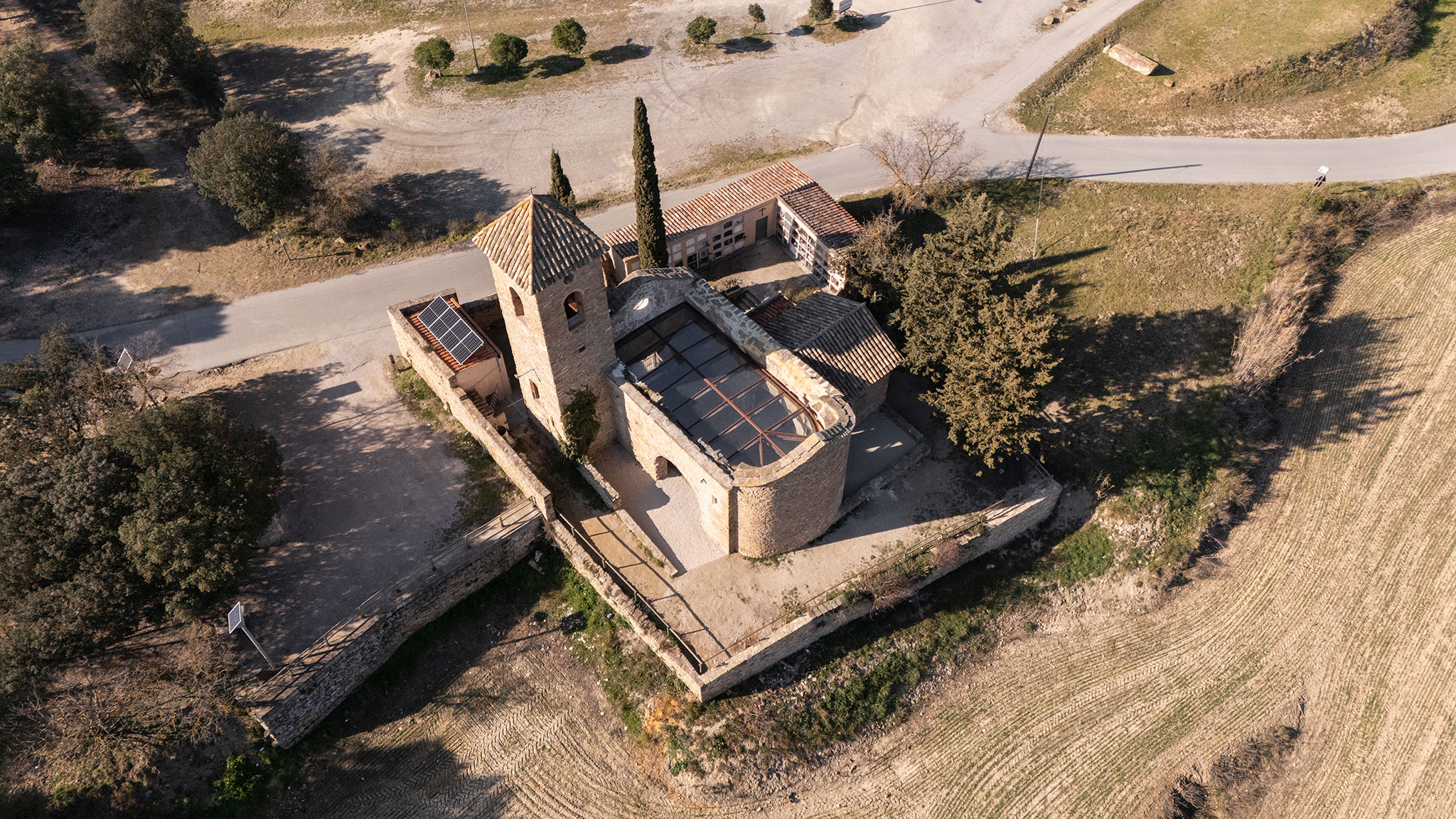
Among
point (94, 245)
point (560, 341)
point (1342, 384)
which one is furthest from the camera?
point (94, 245)

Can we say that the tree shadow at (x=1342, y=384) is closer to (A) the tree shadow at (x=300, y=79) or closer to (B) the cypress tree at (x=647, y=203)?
(B) the cypress tree at (x=647, y=203)

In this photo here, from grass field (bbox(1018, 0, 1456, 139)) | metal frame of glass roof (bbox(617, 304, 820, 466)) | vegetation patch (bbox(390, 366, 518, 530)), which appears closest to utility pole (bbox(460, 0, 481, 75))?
vegetation patch (bbox(390, 366, 518, 530))

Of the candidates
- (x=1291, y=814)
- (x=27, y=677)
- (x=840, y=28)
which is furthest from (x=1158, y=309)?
(x=27, y=677)

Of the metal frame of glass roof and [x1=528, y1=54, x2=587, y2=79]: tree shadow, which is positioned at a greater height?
[x1=528, y1=54, x2=587, y2=79]: tree shadow

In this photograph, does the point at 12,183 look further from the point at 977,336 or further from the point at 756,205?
the point at 977,336

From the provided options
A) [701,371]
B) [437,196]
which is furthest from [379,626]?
[437,196]

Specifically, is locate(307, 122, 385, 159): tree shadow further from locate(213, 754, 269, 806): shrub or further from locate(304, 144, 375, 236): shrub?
locate(213, 754, 269, 806): shrub

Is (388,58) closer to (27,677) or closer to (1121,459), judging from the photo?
(27,677)
